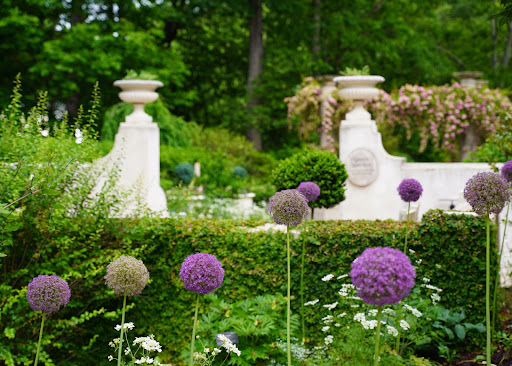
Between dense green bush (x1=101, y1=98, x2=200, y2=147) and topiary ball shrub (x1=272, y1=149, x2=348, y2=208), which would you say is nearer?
topiary ball shrub (x1=272, y1=149, x2=348, y2=208)

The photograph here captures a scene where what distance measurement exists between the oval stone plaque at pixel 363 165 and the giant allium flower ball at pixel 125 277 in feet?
20.4

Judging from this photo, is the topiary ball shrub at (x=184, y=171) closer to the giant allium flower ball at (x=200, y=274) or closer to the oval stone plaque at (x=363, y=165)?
the oval stone plaque at (x=363, y=165)

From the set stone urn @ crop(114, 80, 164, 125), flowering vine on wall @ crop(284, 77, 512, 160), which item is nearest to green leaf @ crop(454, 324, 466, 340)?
stone urn @ crop(114, 80, 164, 125)

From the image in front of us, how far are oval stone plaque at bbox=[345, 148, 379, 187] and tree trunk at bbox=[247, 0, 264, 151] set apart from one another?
931 cm

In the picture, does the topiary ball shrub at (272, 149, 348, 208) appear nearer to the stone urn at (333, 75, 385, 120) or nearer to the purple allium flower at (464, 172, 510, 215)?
the stone urn at (333, 75, 385, 120)

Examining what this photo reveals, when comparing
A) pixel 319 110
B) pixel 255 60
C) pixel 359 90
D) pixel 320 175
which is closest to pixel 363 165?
pixel 359 90

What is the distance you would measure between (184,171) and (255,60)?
770 centimetres

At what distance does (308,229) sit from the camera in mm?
5402

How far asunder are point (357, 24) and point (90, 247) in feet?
51.6

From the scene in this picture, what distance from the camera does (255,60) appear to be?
18.5 meters

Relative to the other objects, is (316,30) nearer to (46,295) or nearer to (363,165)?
(363,165)

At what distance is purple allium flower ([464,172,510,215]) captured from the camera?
3342 mm

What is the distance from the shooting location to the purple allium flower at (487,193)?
3.34 m

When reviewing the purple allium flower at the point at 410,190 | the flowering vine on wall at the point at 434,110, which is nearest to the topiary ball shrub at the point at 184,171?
the flowering vine on wall at the point at 434,110
